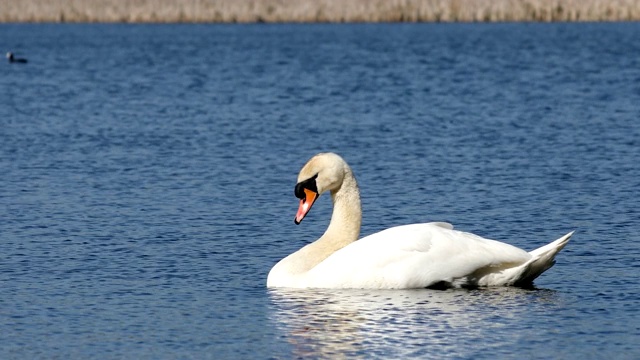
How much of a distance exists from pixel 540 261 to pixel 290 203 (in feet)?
17.1

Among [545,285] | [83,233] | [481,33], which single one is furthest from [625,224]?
[481,33]

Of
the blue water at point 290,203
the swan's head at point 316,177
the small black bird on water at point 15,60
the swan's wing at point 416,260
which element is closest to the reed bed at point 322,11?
the small black bird on water at point 15,60

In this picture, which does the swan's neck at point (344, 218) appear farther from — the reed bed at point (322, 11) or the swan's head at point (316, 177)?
the reed bed at point (322, 11)

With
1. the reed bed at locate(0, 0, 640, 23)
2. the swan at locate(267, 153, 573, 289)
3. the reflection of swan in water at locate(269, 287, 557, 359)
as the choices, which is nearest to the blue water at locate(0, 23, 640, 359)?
the reflection of swan in water at locate(269, 287, 557, 359)

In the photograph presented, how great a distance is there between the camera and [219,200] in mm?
15977

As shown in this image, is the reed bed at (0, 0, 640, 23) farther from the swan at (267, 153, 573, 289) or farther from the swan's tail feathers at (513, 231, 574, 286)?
the swan at (267, 153, 573, 289)

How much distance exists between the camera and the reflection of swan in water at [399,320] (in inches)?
369

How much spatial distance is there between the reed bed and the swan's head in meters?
44.6

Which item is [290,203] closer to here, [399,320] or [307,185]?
[307,185]

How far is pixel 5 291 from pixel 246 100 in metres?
18.8

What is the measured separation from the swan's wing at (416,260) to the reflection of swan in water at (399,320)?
0.32 ft

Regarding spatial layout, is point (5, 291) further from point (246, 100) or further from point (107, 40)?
point (107, 40)

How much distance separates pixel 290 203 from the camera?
52.1 ft

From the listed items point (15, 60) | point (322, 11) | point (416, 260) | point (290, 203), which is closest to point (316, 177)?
point (416, 260)
